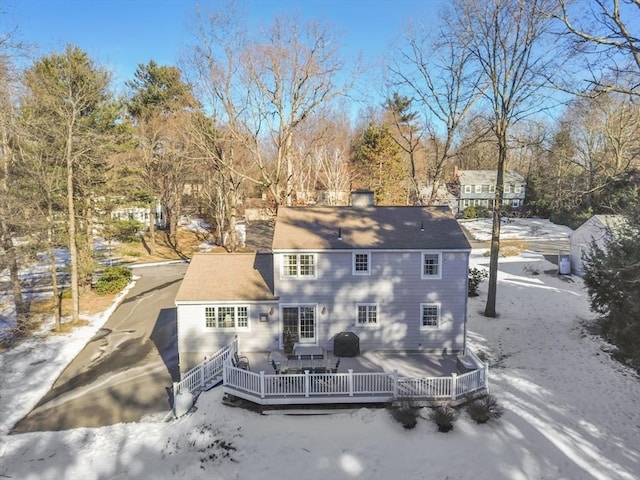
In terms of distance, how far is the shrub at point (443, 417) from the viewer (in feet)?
38.1

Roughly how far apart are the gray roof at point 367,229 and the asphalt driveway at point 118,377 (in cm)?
710

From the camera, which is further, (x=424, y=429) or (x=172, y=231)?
(x=172, y=231)

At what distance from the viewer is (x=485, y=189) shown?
205 feet

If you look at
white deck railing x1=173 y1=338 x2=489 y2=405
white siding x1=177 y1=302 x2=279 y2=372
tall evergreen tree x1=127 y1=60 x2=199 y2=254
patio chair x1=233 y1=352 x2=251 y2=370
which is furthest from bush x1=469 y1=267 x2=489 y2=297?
tall evergreen tree x1=127 y1=60 x2=199 y2=254

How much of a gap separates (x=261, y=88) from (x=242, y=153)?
62.9 ft

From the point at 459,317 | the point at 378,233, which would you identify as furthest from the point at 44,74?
the point at 459,317

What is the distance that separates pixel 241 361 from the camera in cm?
1493

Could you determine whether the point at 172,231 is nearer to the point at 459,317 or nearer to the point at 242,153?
the point at 242,153

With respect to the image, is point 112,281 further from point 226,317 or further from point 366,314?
point 366,314

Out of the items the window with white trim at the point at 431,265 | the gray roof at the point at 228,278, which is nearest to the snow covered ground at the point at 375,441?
the gray roof at the point at 228,278

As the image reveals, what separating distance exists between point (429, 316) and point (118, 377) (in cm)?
1268

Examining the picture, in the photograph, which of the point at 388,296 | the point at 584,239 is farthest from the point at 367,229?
the point at 584,239

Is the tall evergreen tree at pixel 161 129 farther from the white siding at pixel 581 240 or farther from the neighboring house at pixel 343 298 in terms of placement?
the white siding at pixel 581 240

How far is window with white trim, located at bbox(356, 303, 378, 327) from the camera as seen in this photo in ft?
53.3
